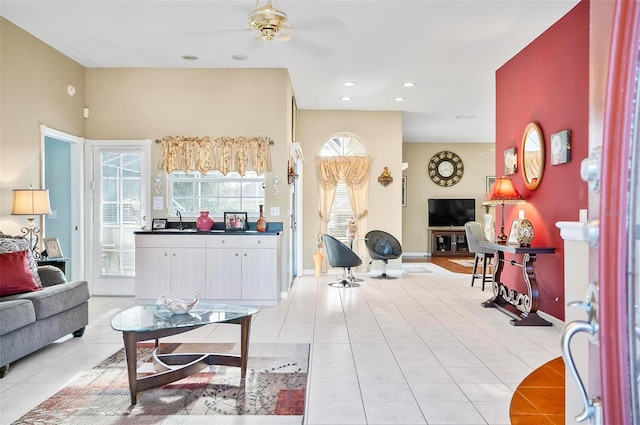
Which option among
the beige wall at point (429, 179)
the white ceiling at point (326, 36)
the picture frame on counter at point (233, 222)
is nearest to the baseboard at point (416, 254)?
the beige wall at point (429, 179)

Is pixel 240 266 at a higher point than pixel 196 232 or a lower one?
lower

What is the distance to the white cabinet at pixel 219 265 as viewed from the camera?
554 centimetres

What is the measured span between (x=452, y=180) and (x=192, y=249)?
837 centimetres

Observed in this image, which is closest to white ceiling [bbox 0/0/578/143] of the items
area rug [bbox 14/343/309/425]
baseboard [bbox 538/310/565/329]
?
baseboard [bbox 538/310/565/329]

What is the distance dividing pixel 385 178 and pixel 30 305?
19.6 ft

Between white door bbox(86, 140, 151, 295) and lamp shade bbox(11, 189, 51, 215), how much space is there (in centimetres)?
158

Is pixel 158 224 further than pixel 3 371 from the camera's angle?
Yes

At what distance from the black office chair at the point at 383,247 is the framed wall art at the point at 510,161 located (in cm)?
254

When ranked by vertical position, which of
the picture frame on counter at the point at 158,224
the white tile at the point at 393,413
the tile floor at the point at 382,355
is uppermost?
the picture frame on counter at the point at 158,224

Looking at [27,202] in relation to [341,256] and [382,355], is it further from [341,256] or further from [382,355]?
[341,256]

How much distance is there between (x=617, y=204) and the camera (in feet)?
1.99

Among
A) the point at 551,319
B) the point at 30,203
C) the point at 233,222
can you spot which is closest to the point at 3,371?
the point at 30,203

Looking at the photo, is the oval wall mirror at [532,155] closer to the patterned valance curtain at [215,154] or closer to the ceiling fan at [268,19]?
the ceiling fan at [268,19]

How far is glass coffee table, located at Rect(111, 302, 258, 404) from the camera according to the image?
2678 mm
